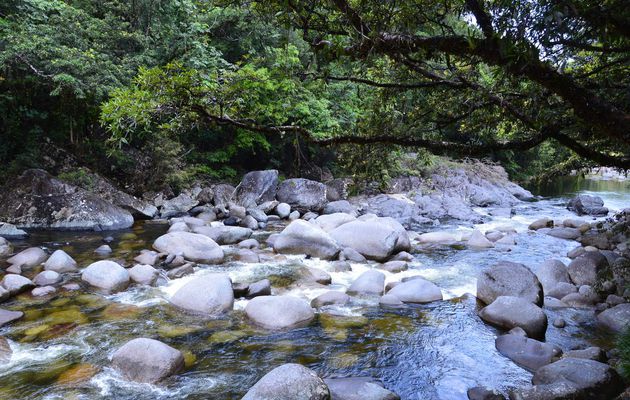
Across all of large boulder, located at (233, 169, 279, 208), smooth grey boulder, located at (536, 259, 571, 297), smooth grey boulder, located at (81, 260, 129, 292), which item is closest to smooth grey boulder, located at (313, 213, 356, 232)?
large boulder, located at (233, 169, 279, 208)

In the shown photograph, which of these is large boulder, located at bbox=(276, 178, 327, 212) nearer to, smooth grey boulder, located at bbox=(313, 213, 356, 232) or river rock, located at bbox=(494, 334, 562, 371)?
smooth grey boulder, located at bbox=(313, 213, 356, 232)

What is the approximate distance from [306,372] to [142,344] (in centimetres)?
198

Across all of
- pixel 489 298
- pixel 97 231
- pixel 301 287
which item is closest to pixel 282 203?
pixel 97 231

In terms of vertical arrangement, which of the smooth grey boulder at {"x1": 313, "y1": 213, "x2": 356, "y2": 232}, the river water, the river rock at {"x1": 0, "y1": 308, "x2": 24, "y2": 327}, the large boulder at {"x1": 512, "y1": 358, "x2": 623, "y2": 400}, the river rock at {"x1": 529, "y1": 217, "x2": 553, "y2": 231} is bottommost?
the river water

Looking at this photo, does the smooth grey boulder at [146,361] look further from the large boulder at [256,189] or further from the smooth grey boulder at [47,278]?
the large boulder at [256,189]

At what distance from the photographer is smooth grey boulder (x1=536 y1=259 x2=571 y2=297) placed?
809cm

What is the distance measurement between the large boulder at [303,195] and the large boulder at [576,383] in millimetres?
12499

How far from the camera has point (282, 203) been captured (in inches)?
639

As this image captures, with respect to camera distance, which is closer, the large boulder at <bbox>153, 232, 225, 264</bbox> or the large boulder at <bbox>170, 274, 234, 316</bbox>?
the large boulder at <bbox>170, 274, 234, 316</bbox>

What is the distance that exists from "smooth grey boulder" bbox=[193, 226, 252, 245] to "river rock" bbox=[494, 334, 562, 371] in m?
7.42

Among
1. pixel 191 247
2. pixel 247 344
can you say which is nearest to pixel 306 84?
pixel 191 247

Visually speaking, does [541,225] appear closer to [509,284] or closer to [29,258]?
[509,284]

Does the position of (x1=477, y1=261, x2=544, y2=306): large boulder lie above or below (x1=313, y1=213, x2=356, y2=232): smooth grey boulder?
below

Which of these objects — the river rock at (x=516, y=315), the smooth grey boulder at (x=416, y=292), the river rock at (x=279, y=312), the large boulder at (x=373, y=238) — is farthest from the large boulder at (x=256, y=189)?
the river rock at (x=516, y=315)
